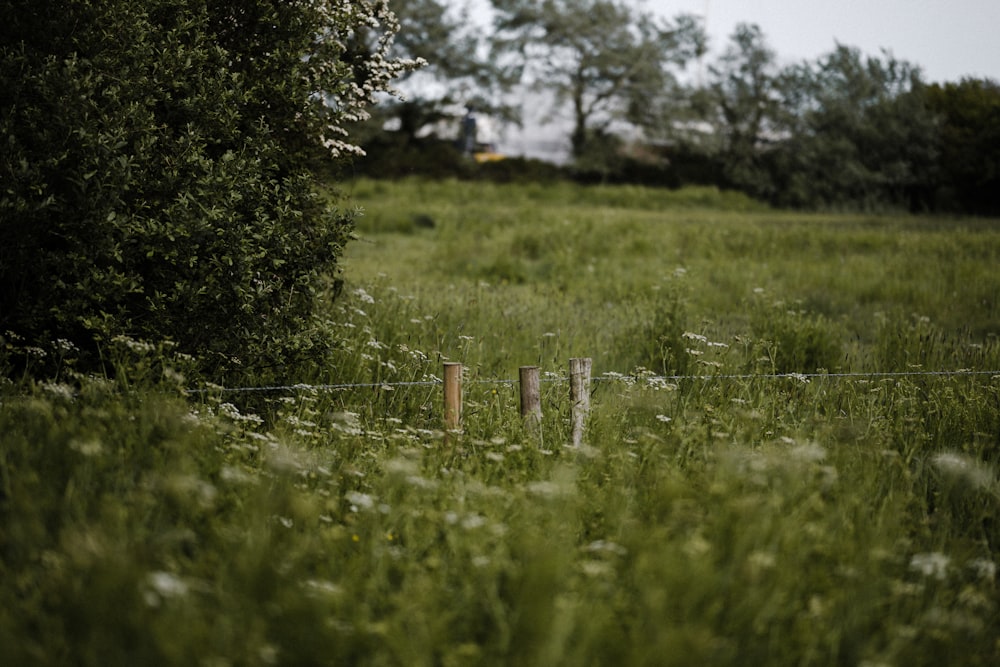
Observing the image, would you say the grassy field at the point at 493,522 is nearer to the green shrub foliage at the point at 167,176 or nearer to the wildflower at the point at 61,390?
the wildflower at the point at 61,390

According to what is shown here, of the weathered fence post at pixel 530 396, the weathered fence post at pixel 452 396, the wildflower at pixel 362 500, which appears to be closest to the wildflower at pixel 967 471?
the weathered fence post at pixel 530 396

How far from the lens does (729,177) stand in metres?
40.8

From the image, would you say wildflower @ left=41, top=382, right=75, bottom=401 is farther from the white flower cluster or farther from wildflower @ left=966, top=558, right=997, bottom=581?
wildflower @ left=966, top=558, right=997, bottom=581

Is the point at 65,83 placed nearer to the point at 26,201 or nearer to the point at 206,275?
the point at 26,201

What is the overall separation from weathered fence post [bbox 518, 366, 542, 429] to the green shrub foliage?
5.88 ft

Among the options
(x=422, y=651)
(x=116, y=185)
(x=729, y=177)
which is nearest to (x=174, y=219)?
(x=116, y=185)

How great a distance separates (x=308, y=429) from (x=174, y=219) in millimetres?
1677

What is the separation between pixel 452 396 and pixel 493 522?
4.94 feet

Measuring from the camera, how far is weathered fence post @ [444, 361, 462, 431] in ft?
17.5

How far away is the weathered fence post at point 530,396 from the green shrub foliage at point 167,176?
5.88 feet

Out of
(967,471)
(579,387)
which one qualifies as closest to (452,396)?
(579,387)

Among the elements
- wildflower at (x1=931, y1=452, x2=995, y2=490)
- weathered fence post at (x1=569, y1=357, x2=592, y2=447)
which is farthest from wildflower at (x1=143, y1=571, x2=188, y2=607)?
wildflower at (x1=931, y1=452, x2=995, y2=490)

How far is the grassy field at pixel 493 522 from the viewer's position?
2982 millimetres

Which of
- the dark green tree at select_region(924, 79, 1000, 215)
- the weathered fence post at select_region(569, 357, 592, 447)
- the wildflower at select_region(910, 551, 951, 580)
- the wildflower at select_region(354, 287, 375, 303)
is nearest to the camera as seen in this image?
the wildflower at select_region(910, 551, 951, 580)
